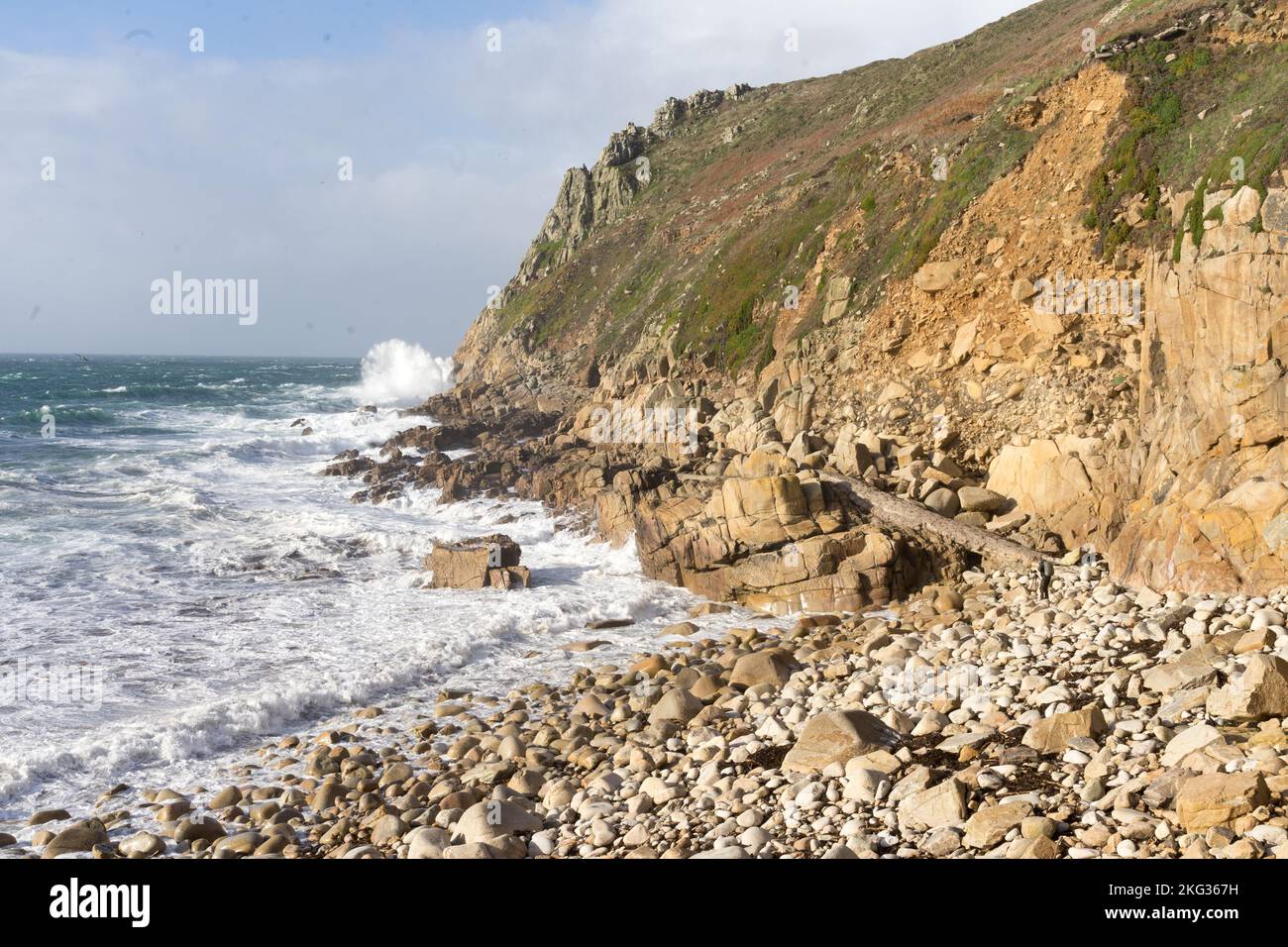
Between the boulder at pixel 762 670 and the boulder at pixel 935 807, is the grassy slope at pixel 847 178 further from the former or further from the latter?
the boulder at pixel 935 807

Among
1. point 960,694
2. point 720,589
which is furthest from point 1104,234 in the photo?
point 960,694

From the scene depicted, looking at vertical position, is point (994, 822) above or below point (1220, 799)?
below

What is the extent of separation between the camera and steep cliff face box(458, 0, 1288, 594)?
45.3ft

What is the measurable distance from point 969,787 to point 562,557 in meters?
15.3

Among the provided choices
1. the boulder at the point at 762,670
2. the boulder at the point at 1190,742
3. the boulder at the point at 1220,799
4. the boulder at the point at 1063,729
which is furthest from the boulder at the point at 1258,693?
the boulder at the point at 762,670

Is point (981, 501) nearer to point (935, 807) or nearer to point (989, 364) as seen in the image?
point (989, 364)

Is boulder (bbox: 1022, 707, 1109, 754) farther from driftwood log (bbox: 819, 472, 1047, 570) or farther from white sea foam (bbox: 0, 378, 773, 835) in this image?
driftwood log (bbox: 819, 472, 1047, 570)

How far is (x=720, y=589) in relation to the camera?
17.7 meters

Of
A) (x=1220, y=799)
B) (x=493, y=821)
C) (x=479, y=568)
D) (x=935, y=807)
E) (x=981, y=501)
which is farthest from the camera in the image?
(x=479, y=568)

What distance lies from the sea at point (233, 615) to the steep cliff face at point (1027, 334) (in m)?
4.03

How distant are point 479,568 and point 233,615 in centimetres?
504

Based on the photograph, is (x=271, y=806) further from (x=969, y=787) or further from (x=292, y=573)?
(x=292, y=573)

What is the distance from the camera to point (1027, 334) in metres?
20.9

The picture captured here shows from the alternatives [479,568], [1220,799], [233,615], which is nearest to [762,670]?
[1220,799]
